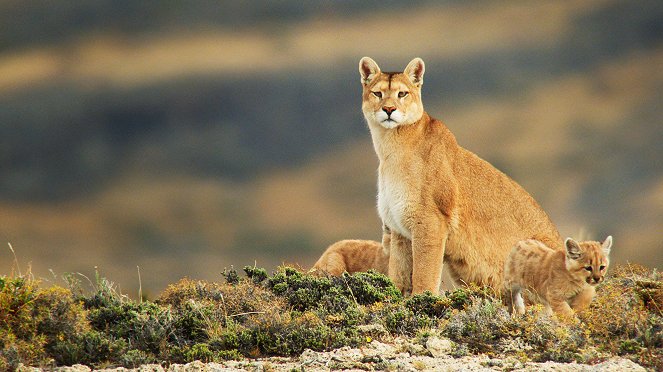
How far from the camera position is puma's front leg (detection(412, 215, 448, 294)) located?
43.8 feet

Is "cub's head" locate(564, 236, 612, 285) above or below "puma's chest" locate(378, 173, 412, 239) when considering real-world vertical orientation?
below

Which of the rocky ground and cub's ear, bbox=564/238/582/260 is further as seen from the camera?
cub's ear, bbox=564/238/582/260

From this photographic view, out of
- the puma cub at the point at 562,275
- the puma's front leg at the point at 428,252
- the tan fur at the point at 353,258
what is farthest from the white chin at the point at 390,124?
the puma cub at the point at 562,275

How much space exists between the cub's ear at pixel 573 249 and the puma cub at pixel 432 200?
7.36 feet

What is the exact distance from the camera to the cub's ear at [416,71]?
14.0m

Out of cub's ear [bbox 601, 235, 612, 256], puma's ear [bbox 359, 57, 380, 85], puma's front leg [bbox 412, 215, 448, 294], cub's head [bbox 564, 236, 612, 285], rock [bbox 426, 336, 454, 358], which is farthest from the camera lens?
puma's ear [bbox 359, 57, 380, 85]

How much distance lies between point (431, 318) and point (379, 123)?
4.04 meters

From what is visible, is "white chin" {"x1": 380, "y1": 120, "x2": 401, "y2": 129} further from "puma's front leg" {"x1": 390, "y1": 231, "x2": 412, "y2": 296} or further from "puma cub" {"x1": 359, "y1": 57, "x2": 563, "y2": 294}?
"puma's front leg" {"x1": 390, "y1": 231, "x2": 412, "y2": 296}

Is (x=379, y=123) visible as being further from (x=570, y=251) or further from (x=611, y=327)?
(x=611, y=327)

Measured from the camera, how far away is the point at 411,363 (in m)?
9.25

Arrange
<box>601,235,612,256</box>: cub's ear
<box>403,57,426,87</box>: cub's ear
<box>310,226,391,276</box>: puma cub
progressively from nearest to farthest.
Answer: <box>601,235,612,256</box>: cub's ear
<box>403,57,426,87</box>: cub's ear
<box>310,226,391,276</box>: puma cub

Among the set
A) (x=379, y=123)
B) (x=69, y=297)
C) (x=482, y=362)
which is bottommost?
(x=482, y=362)

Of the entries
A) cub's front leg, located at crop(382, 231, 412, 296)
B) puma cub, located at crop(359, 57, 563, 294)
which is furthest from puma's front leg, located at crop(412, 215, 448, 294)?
cub's front leg, located at crop(382, 231, 412, 296)

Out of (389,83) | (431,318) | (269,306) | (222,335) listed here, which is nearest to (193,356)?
(222,335)
